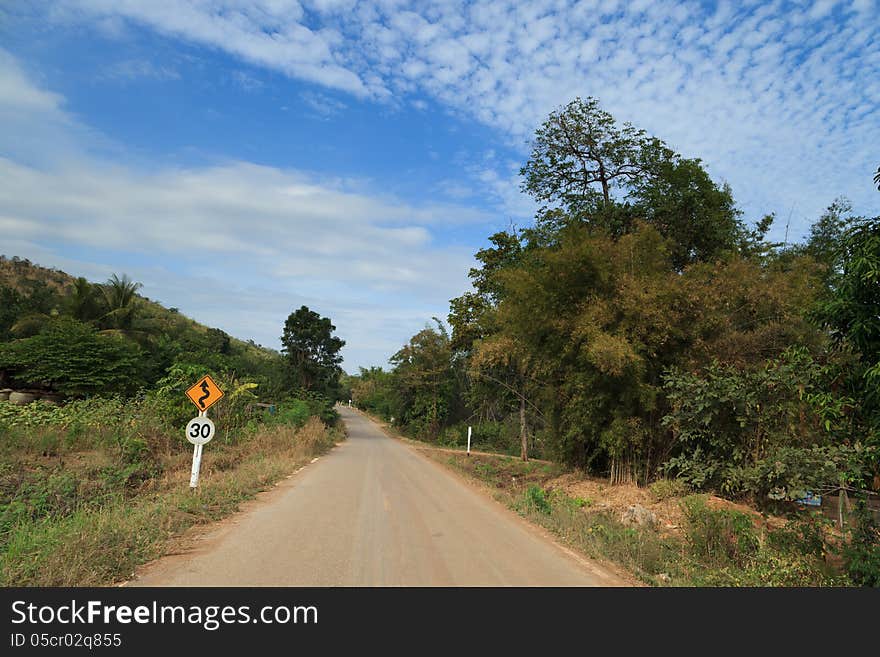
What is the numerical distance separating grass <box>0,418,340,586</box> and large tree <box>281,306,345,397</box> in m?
19.9

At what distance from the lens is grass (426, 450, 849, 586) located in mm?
6055

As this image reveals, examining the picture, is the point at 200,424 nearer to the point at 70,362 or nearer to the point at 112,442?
the point at 112,442

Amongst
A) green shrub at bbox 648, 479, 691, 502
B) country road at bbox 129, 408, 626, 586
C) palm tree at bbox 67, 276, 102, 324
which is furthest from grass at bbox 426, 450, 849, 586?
palm tree at bbox 67, 276, 102, 324

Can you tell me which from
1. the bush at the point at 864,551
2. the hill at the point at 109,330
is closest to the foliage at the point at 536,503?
the bush at the point at 864,551

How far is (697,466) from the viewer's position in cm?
993

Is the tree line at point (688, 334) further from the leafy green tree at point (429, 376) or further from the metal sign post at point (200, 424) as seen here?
the leafy green tree at point (429, 376)

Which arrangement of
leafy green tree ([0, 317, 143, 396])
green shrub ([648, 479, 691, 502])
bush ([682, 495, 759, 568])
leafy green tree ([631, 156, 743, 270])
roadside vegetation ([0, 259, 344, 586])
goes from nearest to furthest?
roadside vegetation ([0, 259, 344, 586]) → bush ([682, 495, 759, 568]) → green shrub ([648, 479, 691, 502]) → leafy green tree ([631, 156, 743, 270]) → leafy green tree ([0, 317, 143, 396])

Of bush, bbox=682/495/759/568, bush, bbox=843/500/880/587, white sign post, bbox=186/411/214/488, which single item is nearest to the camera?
bush, bbox=843/500/880/587

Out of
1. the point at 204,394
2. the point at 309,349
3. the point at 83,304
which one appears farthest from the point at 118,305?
the point at 204,394

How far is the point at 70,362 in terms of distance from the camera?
74.4 ft

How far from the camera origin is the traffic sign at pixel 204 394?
10.1 m

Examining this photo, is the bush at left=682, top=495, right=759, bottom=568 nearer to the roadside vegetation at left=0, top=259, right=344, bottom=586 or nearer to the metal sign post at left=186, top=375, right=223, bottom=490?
the roadside vegetation at left=0, top=259, right=344, bottom=586

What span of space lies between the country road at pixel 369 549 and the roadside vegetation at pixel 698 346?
1641mm

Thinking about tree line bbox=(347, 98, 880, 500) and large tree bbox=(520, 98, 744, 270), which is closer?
tree line bbox=(347, 98, 880, 500)
